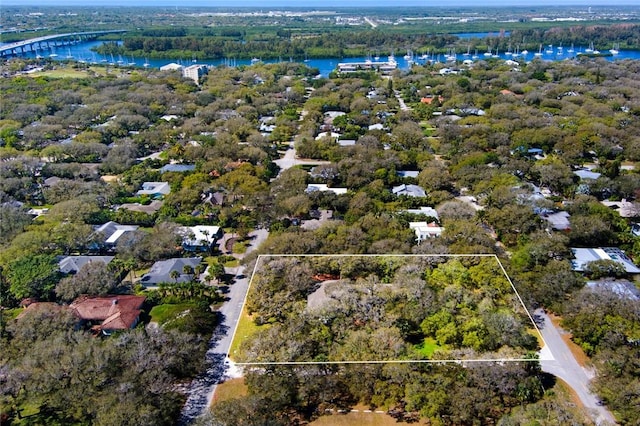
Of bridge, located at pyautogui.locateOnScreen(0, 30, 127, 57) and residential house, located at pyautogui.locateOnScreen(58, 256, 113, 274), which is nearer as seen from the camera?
residential house, located at pyautogui.locateOnScreen(58, 256, 113, 274)

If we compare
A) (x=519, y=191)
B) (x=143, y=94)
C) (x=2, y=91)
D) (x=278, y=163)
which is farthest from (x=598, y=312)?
(x=2, y=91)

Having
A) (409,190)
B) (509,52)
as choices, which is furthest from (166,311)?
(509,52)

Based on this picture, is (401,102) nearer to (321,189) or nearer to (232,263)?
(321,189)

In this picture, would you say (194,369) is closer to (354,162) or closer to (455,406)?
(455,406)

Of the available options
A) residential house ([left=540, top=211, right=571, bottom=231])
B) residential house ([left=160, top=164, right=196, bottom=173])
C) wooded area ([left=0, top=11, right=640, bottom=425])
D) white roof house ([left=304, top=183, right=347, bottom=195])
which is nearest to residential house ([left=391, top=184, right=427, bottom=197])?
wooded area ([left=0, top=11, right=640, bottom=425])

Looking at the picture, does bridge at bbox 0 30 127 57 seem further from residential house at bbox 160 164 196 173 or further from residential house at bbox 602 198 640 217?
residential house at bbox 602 198 640 217

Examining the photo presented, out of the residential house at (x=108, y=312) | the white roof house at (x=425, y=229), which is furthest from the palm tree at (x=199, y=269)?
the white roof house at (x=425, y=229)
